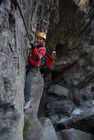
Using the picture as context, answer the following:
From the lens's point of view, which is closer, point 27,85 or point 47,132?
point 27,85

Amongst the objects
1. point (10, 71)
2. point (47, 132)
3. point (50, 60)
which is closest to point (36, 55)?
point (50, 60)

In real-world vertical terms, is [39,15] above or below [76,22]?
above

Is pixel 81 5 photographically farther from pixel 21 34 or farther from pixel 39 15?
pixel 21 34

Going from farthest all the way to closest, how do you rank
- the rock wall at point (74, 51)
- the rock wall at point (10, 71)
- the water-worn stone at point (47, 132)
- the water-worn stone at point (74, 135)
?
the rock wall at point (74, 51) < the water-worn stone at point (74, 135) < the water-worn stone at point (47, 132) < the rock wall at point (10, 71)

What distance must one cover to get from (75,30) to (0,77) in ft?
55.7

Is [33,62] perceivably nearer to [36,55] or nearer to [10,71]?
[36,55]

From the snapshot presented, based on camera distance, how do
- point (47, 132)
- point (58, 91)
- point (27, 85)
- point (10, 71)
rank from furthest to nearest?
point (58, 91) < point (47, 132) < point (27, 85) < point (10, 71)

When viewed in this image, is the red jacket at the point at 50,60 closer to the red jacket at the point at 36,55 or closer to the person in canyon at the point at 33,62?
the person in canyon at the point at 33,62

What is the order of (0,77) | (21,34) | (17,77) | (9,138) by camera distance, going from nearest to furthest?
(0,77)
(9,138)
(17,77)
(21,34)

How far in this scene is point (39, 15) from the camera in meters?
16.0

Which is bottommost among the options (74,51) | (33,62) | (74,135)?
(74,135)

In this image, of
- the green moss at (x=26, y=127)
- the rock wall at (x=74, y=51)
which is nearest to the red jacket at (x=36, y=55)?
the green moss at (x=26, y=127)

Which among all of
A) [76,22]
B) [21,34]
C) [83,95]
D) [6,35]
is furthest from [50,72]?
[6,35]

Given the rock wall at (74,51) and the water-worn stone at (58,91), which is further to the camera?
the water-worn stone at (58,91)
